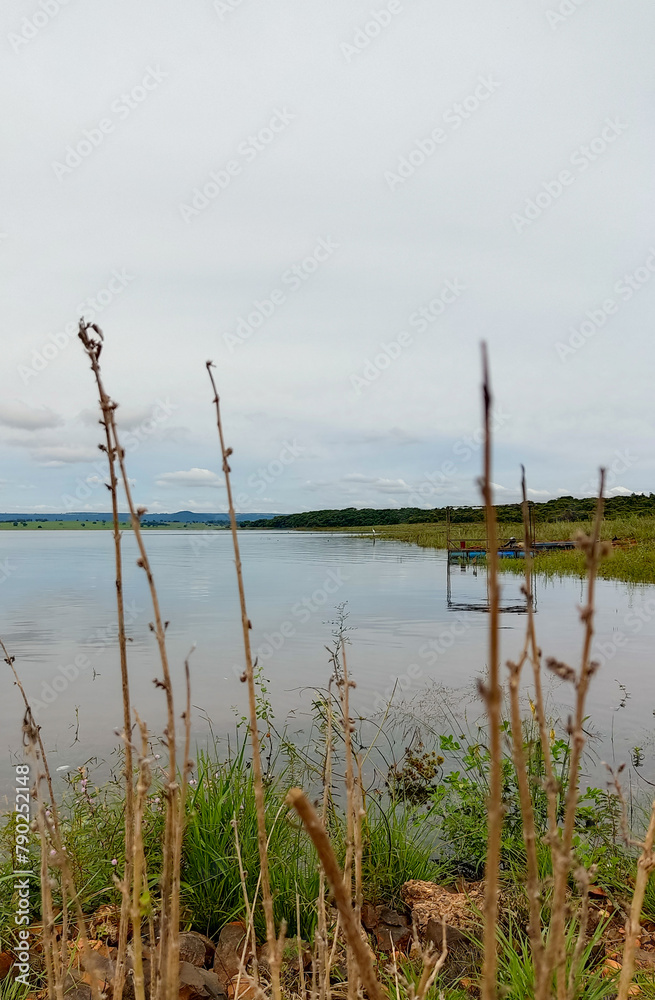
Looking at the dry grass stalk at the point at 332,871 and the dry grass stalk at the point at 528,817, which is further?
the dry grass stalk at the point at 528,817

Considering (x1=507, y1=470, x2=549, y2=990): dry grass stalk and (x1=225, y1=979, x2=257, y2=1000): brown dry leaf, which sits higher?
(x1=507, y1=470, x2=549, y2=990): dry grass stalk

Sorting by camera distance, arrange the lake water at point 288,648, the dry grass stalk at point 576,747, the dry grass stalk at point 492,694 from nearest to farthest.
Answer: the dry grass stalk at point 492,694 → the dry grass stalk at point 576,747 → the lake water at point 288,648

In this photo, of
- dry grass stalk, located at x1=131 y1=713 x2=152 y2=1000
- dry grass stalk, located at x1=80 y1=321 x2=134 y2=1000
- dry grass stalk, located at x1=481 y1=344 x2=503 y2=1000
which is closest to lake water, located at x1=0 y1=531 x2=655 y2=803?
dry grass stalk, located at x1=80 y1=321 x2=134 y2=1000

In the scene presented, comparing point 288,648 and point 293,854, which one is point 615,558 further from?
point 293,854

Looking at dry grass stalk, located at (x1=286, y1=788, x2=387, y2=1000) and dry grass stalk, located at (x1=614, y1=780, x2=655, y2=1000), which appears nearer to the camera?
dry grass stalk, located at (x1=286, y1=788, x2=387, y2=1000)

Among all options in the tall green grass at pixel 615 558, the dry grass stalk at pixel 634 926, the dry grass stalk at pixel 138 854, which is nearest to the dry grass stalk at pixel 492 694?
the dry grass stalk at pixel 634 926

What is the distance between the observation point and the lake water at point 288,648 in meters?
6.18

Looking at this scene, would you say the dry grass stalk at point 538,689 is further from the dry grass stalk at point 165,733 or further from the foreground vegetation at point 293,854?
the foreground vegetation at point 293,854

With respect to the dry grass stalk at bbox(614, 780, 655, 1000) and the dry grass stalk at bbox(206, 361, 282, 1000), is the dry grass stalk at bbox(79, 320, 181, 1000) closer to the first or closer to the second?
the dry grass stalk at bbox(206, 361, 282, 1000)

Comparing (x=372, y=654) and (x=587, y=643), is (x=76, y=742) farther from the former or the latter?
(x=587, y=643)

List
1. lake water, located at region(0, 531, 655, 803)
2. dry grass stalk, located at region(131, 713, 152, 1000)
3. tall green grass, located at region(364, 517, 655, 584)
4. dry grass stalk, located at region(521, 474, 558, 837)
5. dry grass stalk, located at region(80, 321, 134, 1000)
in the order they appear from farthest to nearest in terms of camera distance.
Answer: tall green grass, located at region(364, 517, 655, 584) → lake water, located at region(0, 531, 655, 803) → dry grass stalk, located at region(80, 321, 134, 1000) → dry grass stalk, located at region(131, 713, 152, 1000) → dry grass stalk, located at region(521, 474, 558, 837)

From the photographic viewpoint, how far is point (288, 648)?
31.6 feet

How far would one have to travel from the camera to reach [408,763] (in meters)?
4.72

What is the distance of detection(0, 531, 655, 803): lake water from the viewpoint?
243 inches
